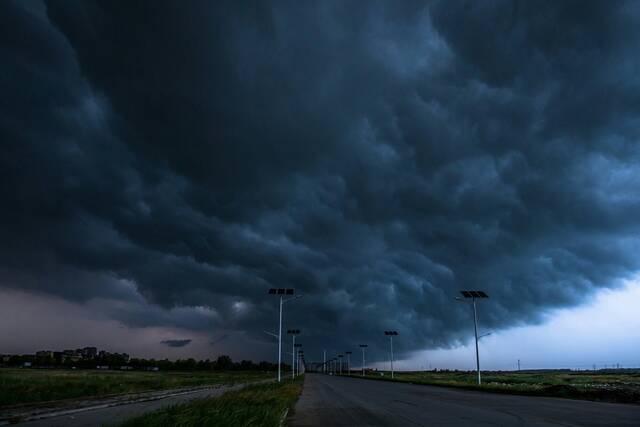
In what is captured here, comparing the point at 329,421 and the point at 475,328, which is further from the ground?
the point at 475,328

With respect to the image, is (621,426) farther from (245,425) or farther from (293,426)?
(245,425)

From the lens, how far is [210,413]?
48.0 ft

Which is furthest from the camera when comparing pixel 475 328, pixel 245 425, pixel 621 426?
pixel 475 328

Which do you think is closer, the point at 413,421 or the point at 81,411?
the point at 413,421

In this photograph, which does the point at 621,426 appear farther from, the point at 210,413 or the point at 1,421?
the point at 1,421

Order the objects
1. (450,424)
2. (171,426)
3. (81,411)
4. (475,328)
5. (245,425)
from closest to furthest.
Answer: (171,426), (245,425), (450,424), (81,411), (475,328)

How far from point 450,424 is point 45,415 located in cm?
1771

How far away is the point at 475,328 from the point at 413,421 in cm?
4345

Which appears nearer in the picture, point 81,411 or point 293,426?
point 293,426

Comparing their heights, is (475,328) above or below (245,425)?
above

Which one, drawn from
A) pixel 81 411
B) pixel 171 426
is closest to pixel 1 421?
pixel 81 411

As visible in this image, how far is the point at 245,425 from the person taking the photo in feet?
41.9

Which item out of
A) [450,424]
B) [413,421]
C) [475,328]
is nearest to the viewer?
[450,424]

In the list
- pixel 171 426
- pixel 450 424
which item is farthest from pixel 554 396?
pixel 171 426
